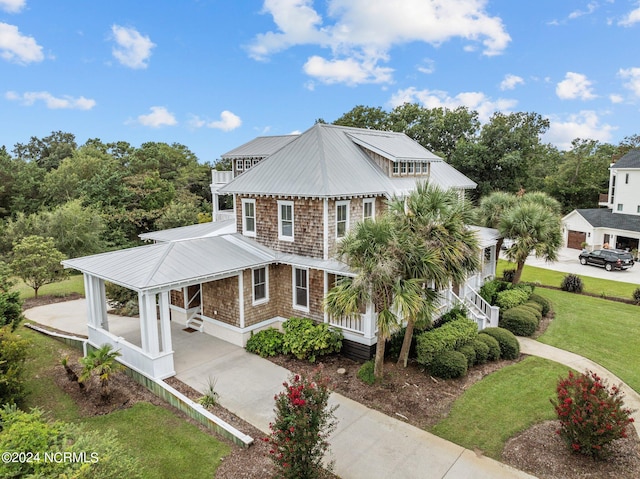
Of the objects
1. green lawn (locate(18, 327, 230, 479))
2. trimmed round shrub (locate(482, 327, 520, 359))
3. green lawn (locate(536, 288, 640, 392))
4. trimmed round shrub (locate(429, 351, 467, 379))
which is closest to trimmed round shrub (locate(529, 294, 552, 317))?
green lawn (locate(536, 288, 640, 392))

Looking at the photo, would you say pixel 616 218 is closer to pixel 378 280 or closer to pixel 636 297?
pixel 636 297

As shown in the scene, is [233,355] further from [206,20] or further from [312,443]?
[206,20]

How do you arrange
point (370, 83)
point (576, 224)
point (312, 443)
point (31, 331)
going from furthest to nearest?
point (576, 224), point (370, 83), point (31, 331), point (312, 443)

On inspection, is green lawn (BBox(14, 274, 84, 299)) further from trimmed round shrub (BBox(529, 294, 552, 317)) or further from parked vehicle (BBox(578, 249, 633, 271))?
parked vehicle (BBox(578, 249, 633, 271))

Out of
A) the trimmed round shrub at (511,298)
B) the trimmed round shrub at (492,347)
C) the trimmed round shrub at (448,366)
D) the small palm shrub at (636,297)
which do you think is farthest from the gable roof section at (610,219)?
the trimmed round shrub at (448,366)

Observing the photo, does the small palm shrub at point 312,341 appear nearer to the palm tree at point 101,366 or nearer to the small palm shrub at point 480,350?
the small palm shrub at point 480,350

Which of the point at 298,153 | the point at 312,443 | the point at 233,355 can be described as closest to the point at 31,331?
the point at 233,355
